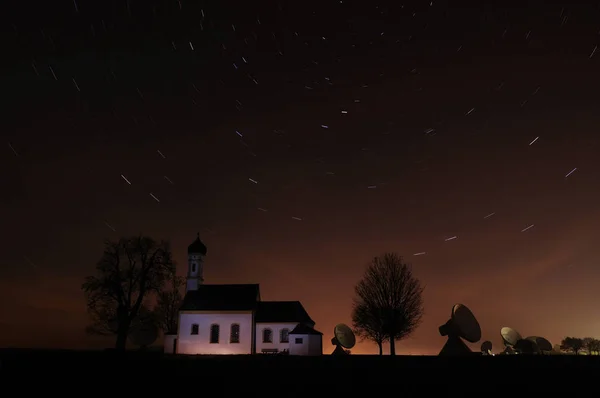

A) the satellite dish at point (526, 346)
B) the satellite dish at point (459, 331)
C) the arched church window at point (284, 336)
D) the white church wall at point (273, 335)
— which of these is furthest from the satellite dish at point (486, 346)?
the satellite dish at point (459, 331)

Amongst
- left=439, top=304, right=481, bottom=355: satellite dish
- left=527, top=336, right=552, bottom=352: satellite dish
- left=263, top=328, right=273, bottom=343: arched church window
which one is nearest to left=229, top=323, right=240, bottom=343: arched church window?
left=263, top=328, right=273, bottom=343: arched church window

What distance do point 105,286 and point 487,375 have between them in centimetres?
5098

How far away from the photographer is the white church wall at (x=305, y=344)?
65875mm

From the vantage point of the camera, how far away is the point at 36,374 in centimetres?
2031

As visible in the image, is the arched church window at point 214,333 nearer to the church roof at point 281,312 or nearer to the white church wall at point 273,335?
the white church wall at point 273,335

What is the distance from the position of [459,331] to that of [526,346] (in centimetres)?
3201

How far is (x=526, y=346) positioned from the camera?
6888cm

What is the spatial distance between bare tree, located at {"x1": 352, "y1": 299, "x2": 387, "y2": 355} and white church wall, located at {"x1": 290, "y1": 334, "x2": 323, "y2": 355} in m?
5.83

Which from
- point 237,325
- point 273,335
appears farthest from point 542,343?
point 237,325

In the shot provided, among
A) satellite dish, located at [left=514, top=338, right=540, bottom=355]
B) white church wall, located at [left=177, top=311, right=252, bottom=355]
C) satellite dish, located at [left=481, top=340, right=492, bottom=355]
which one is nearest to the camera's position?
satellite dish, located at [left=514, top=338, right=540, bottom=355]

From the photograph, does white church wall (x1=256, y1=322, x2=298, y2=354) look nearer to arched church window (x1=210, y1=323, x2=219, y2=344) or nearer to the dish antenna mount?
arched church window (x1=210, y1=323, x2=219, y2=344)

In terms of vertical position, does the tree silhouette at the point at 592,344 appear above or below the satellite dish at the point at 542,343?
above

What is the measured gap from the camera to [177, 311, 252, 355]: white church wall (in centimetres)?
7012

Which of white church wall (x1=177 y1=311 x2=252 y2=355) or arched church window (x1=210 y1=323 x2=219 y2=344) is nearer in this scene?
white church wall (x1=177 y1=311 x2=252 y2=355)
